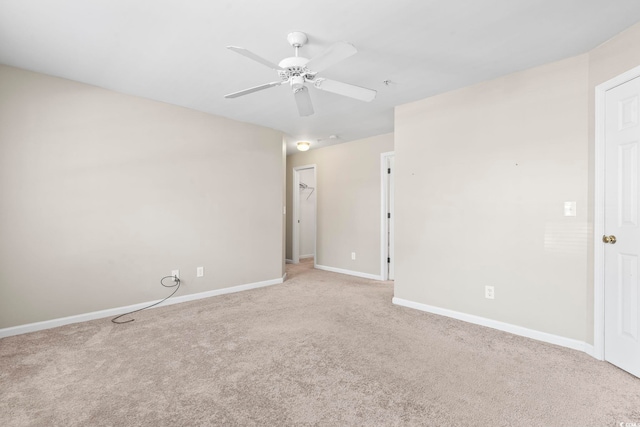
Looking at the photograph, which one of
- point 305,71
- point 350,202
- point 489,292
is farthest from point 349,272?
point 305,71

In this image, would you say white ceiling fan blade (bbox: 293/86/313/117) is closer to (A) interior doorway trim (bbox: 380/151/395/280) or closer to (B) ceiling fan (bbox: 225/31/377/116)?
(B) ceiling fan (bbox: 225/31/377/116)

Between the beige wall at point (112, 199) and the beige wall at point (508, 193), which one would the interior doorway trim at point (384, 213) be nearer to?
the beige wall at point (508, 193)

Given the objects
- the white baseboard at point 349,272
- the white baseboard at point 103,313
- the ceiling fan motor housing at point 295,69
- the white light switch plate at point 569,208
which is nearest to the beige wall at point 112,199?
the white baseboard at point 103,313

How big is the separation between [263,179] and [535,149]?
3322 mm

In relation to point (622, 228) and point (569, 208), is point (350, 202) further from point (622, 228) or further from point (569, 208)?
point (622, 228)

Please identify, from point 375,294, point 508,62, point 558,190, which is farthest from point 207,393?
point 508,62

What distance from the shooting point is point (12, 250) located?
2609 mm

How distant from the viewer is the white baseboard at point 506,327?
2383 mm

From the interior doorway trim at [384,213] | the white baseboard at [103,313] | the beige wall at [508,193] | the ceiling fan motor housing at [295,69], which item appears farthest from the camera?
the interior doorway trim at [384,213]

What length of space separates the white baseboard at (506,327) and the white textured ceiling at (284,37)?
232 cm

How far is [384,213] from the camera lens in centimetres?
480

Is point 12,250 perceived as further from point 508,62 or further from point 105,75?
point 508,62

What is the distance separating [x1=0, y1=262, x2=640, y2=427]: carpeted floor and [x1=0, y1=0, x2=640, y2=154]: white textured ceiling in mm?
2362

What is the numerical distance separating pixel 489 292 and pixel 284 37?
2.87 meters
